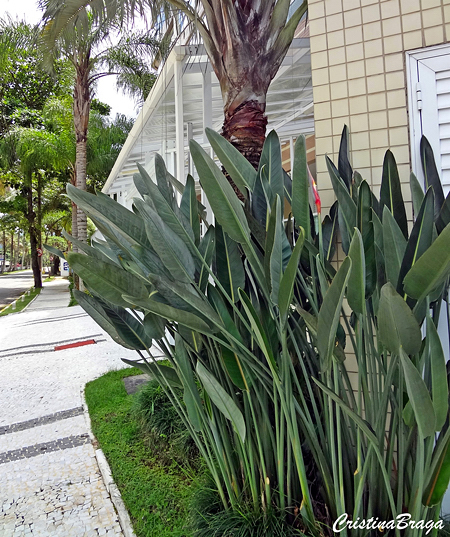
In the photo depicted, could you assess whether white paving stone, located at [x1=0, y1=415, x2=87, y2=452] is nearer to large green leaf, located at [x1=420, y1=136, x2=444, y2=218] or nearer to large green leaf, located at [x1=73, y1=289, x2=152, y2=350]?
large green leaf, located at [x1=73, y1=289, x2=152, y2=350]

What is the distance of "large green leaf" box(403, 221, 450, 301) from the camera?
4.33ft

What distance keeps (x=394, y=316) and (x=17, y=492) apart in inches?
123

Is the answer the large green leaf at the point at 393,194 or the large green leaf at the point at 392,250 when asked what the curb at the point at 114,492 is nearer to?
the large green leaf at the point at 392,250

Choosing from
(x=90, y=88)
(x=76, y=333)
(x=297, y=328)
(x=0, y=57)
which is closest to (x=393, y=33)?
(x=297, y=328)

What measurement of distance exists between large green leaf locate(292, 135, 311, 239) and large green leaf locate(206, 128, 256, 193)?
0.22 m

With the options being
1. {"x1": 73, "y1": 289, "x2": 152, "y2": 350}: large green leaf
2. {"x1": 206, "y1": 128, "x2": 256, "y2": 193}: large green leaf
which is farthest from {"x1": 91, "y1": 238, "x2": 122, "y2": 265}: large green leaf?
{"x1": 206, "y1": 128, "x2": 256, "y2": 193}: large green leaf

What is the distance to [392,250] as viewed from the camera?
5.46 ft

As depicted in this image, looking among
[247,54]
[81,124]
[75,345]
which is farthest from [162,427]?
[81,124]

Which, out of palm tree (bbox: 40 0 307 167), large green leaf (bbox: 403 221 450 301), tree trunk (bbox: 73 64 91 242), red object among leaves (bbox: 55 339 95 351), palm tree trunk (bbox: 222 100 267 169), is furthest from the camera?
tree trunk (bbox: 73 64 91 242)

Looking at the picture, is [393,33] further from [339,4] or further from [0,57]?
[0,57]

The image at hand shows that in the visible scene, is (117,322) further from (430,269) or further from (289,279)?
(430,269)

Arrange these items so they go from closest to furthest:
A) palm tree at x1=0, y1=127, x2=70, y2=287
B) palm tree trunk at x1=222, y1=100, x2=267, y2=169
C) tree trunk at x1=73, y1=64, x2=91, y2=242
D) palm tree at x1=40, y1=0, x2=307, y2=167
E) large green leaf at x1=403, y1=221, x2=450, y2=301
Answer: large green leaf at x1=403, y1=221, x2=450, y2=301 < palm tree at x1=40, y1=0, x2=307, y2=167 < palm tree trunk at x1=222, y1=100, x2=267, y2=169 < tree trunk at x1=73, y1=64, x2=91, y2=242 < palm tree at x1=0, y1=127, x2=70, y2=287

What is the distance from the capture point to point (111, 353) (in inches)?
293

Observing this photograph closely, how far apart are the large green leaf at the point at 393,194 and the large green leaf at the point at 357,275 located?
2.03 ft
